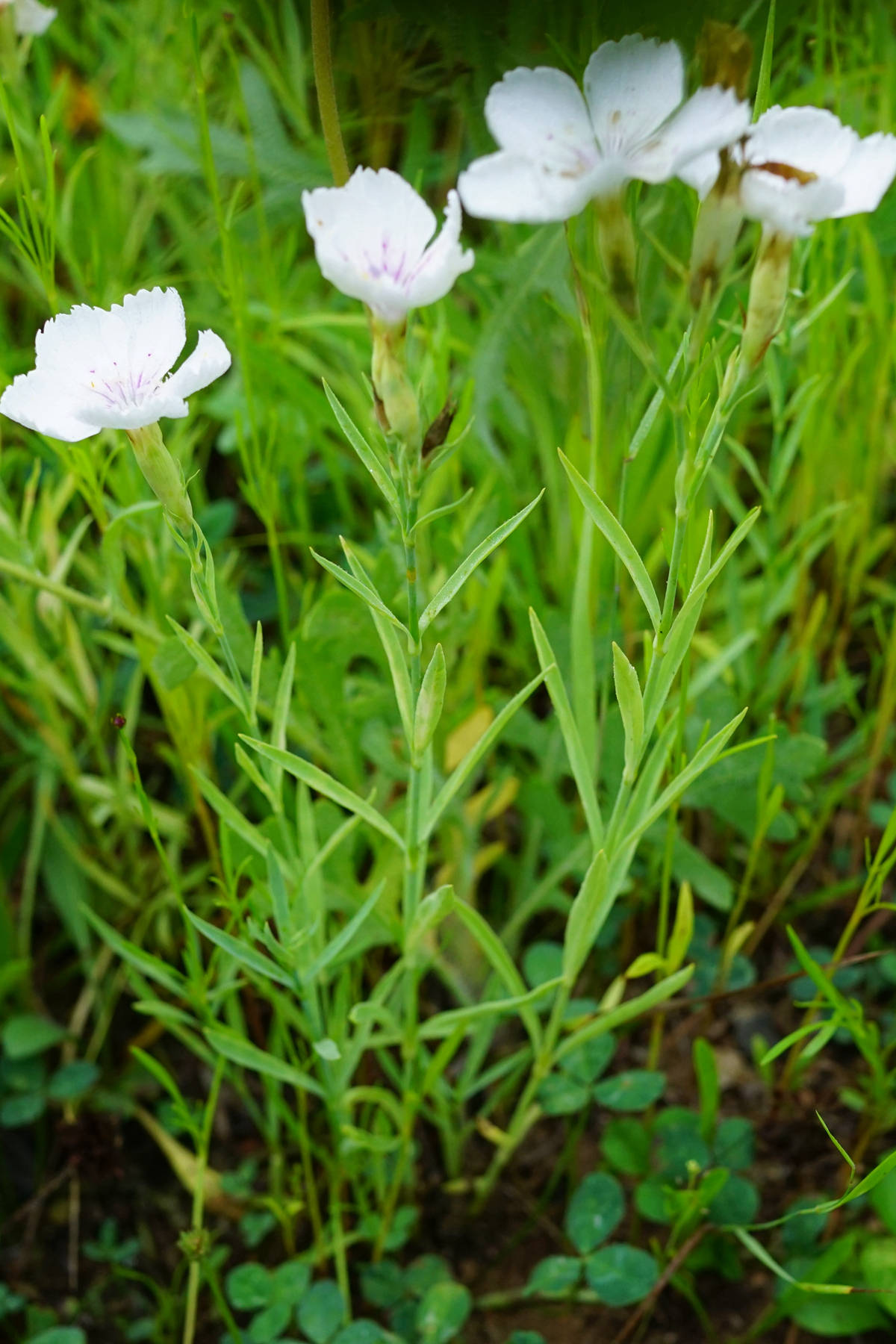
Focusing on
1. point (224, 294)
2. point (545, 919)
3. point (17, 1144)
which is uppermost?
point (224, 294)

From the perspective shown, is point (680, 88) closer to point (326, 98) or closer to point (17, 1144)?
point (326, 98)

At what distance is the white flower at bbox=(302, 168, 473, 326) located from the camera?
1.33 ft

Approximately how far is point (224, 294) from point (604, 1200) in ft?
2.10

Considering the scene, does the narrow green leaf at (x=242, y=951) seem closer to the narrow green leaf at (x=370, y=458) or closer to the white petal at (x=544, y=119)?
the narrow green leaf at (x=370, y=458)

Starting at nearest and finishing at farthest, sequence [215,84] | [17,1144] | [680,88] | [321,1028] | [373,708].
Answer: [680,88], [321,1028], [373,708], [17,1144], [215,84]

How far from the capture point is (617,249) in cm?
45

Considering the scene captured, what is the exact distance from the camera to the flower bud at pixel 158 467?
0.49m

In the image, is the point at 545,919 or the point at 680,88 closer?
the point at 680,88

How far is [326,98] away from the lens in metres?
0.52

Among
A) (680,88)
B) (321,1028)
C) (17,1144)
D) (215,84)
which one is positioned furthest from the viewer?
(215,84)

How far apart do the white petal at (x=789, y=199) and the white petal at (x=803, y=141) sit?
→ 26mm

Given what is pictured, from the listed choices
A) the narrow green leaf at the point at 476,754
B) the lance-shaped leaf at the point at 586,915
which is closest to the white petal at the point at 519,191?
the narrow green leaf at the point at 476,754

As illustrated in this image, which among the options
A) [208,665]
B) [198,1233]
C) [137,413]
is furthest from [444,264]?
[198,1233]

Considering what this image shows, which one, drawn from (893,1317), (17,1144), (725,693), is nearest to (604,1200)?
(893,1317)
